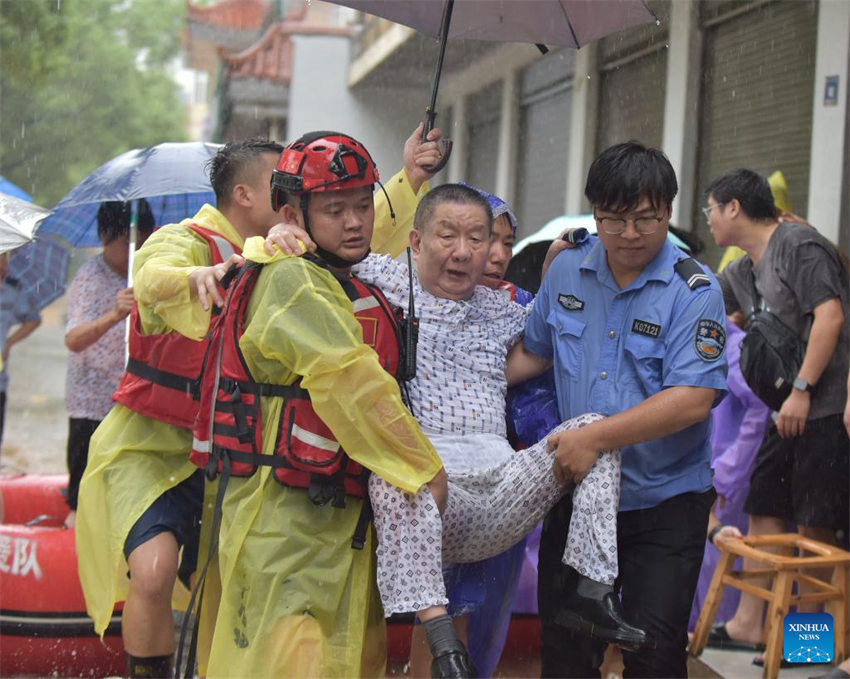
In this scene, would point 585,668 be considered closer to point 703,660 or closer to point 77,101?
point 703,660

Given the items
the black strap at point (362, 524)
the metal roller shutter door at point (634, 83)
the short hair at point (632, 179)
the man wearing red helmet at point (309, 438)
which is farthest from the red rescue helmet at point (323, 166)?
the metal roller shutter door at point (634, 83)

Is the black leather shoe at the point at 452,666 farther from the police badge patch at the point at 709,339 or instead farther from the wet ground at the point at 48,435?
the wet ground at the point at 48,435

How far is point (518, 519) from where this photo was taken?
3.50 metres

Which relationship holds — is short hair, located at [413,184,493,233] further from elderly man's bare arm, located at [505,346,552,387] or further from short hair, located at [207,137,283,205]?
short hair, located at [207,137,283,205]

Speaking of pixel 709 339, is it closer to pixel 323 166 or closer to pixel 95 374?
pixel 323 166

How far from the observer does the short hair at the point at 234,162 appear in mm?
4160

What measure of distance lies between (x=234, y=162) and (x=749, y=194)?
247 cm

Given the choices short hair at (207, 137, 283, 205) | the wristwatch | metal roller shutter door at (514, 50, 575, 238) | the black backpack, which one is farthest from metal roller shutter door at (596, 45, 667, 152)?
short hair at (207, 137, 283, 205)

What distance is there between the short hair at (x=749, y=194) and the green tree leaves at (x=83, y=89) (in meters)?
12.3

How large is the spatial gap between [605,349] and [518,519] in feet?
1.89

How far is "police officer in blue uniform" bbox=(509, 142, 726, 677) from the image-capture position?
3391 millimetres

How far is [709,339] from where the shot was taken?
11.3 feet

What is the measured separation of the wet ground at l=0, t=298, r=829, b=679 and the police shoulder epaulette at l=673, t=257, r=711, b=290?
175cm

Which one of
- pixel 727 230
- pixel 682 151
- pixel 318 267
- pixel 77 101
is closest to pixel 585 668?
pixel 318 267
